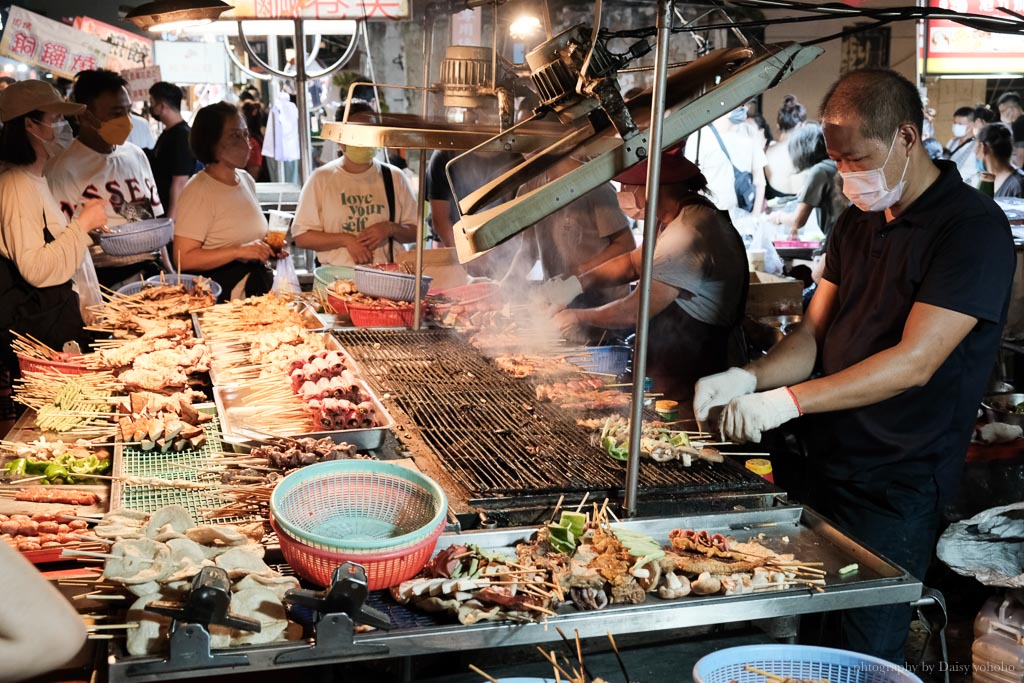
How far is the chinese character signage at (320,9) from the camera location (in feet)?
25.3

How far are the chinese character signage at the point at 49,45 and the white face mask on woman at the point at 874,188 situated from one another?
36.9 feet

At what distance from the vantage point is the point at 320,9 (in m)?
8.01

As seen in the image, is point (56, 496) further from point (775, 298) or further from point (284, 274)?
point (284, 274)

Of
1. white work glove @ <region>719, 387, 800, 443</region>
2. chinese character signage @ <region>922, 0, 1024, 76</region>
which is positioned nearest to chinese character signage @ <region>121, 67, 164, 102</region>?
chinese character signage @ <region>922, 0, 1024, 76</region>

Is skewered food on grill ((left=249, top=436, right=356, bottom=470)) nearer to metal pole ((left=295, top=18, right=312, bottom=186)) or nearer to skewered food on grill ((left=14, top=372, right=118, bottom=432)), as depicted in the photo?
skewered food on grill ((left=14, top=372, right=118, bottom=432))

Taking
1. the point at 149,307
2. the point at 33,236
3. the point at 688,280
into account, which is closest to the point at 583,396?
the point at 688,280

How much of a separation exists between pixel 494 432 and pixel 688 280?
73.3 inches

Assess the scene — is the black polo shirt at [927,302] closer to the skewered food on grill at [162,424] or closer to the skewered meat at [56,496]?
the skewered food on grill at [162,424]

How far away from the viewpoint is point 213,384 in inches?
187

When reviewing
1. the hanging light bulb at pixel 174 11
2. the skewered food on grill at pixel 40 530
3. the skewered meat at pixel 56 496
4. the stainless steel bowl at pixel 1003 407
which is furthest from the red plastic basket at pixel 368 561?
the stainless steel bowl at pixel 1003 407

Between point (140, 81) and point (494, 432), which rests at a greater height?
point (140, 81)

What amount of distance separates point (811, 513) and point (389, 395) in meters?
2.16

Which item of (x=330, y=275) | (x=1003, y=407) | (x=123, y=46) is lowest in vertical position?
(x=1003, y=407)

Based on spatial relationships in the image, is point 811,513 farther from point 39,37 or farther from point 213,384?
point 39,37
